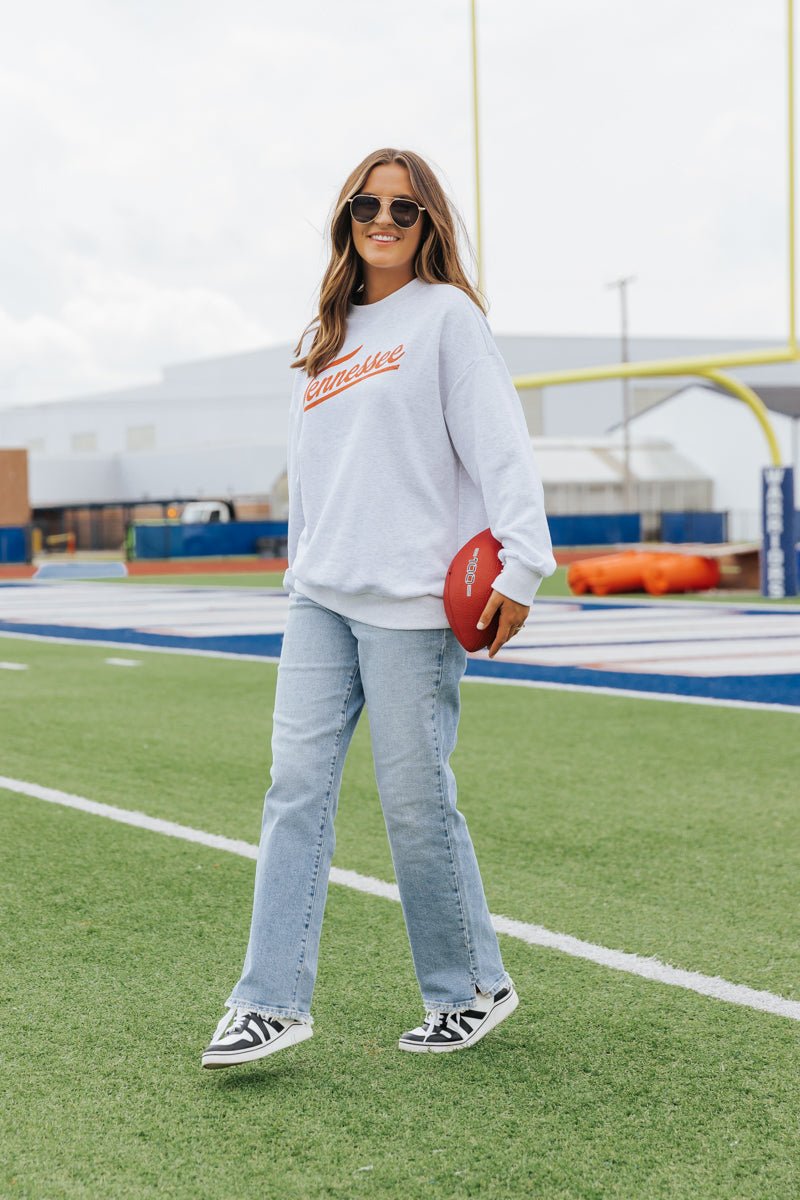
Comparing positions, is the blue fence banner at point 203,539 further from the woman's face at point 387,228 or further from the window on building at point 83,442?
the window on building at point 83,442

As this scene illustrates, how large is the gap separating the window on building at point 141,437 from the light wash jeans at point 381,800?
82372mm

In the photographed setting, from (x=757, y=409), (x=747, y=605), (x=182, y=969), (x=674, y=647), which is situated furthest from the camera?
(x=757, y=409)

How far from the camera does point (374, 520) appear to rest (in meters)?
3.09

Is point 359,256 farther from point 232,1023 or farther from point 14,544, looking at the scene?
point 14,544

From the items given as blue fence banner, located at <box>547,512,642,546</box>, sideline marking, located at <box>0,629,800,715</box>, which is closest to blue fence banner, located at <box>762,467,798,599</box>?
sideline marking, located at <box>0,629,800,715</box>

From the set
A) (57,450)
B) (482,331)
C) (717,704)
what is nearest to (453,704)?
(482,331)

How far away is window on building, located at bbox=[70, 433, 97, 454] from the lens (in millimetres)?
88688

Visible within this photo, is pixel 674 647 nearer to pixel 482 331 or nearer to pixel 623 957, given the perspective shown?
pixel 623 957

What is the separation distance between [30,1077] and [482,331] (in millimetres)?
1784

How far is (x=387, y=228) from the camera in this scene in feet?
10.3

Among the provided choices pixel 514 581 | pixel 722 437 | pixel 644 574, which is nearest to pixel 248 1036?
pixel 514 581

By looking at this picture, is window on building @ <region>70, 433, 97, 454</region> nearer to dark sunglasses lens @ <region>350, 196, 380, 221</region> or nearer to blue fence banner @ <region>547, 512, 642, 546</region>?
blue fence banner @ <region>547, 512, 642, 546</region>

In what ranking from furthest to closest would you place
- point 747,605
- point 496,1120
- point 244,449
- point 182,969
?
point 244,449 → point 747,605 → point 182,969 → point 496,1120

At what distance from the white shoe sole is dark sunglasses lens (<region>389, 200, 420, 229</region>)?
1.67 metres
